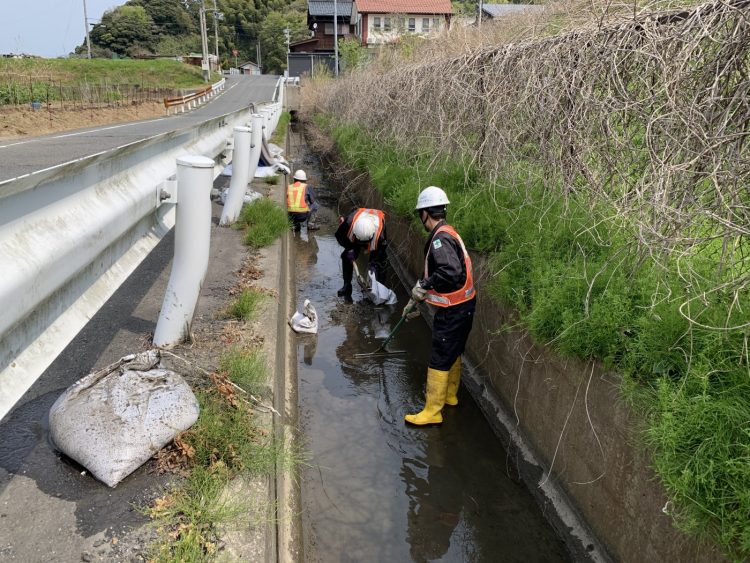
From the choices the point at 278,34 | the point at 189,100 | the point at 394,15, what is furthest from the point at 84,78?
the point at 278,34

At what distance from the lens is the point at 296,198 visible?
9.56 meters

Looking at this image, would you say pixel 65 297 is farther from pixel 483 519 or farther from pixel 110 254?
pixel 483 519

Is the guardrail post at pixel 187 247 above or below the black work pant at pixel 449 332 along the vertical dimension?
above

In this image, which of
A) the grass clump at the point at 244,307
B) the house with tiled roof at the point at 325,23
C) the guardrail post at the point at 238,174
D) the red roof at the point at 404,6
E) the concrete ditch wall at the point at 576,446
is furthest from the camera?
the house with tiled roof at the point at 325,23

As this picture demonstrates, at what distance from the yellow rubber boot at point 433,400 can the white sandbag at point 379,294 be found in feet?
8.13

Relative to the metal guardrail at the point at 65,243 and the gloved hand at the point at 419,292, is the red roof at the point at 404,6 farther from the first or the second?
the metal guardrail at the point at 65,243

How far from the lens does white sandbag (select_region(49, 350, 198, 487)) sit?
7.87 feet

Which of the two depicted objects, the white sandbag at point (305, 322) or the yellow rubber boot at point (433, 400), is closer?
the yellow rubber boot at point (433, 400)

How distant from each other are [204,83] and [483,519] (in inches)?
2321

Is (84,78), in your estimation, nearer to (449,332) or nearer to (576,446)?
(449,332)

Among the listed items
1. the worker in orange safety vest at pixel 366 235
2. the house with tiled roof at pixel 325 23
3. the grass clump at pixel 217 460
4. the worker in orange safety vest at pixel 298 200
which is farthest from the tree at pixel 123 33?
the grass clump at pixel 217 460

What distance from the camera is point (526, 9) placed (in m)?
6.84

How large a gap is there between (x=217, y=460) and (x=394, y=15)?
65.4ft

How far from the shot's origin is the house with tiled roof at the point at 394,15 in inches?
714
